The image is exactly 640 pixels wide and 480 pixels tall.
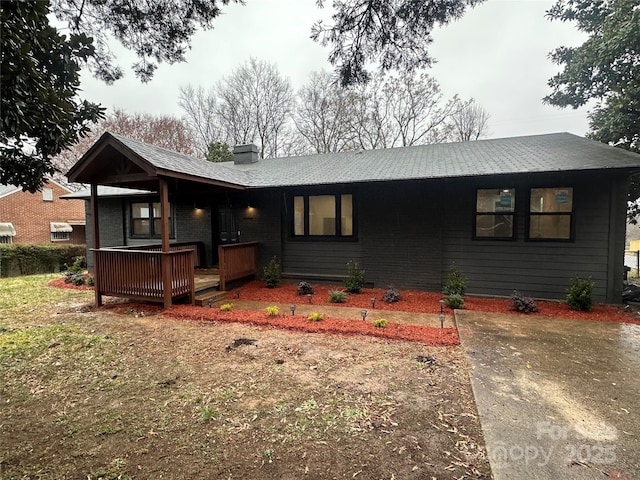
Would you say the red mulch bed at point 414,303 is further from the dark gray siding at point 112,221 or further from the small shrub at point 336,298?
the dark gray siding at point 112,221

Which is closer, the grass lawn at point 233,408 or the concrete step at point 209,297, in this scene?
the grass lawn at point 233,408

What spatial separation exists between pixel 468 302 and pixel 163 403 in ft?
20.2

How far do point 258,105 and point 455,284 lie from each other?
61.6ft

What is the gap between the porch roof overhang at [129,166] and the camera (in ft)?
19.4

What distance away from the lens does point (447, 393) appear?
307 centimetres

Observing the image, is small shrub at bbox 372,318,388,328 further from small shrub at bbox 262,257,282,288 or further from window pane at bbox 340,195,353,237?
small shrub at bbox 262,257,282,288

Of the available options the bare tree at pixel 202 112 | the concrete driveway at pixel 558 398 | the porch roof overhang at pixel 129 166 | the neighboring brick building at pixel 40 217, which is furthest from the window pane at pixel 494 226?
the neighboring brick building at pixel 40 217

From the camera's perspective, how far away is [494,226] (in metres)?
7.36

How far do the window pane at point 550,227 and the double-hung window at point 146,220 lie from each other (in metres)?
10.1

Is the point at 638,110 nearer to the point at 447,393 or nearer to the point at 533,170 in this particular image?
the point at 533,170

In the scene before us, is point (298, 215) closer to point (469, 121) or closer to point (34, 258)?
point (34, 258)

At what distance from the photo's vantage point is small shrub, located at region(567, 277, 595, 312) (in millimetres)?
6105

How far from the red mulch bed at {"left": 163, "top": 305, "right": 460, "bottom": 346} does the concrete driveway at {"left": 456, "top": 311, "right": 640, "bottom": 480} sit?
427 millimetres

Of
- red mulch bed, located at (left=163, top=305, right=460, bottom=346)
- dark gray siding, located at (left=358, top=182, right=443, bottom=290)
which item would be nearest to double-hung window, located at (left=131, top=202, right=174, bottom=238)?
red mulch bed, located at (left=163, top=305, right=460, bottom=346)
